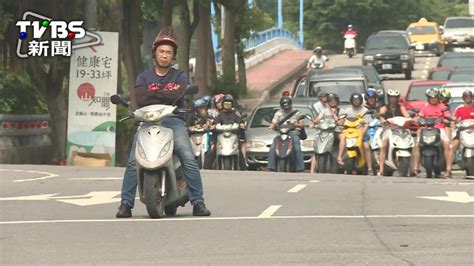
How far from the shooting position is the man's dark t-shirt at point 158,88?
12.6 metres

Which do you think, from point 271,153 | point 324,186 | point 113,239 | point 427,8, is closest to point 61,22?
point 271,153

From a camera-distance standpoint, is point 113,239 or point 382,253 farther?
point 113,239

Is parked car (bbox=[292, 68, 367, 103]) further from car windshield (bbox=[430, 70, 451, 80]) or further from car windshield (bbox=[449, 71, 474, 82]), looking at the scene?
car windshield (bbox=[430, 70, 451, 80])

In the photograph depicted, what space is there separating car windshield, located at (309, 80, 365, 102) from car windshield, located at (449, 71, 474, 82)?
5.81 metres

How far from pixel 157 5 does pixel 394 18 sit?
60107mm

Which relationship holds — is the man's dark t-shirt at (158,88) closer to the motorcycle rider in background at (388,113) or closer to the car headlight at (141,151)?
the car headlight at (141,151)

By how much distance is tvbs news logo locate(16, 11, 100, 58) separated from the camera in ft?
84.6

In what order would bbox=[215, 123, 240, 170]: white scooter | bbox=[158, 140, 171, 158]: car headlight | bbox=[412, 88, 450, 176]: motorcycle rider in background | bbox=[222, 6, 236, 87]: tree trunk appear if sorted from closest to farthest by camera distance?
1. bbox=[158, 140, 171, 158]: car headlight
2. bbox=[412, 88, 450, 176]: motorcycle rider in background
3. bbox=[215, 123, 240, 170]: white scooter
4. bbox=[222, 6, 236, 87]: tree trunk

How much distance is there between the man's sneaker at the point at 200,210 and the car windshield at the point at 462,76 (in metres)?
22.4

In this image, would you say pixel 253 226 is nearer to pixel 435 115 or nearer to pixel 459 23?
pixel 435 115

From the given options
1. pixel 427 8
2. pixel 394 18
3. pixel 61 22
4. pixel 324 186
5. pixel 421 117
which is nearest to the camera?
pixel 324 186

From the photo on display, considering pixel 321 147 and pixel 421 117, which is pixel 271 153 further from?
pixel 421 117

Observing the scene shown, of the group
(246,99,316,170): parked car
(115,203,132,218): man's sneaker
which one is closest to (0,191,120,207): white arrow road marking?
(115,203,132,218): man's sneaker

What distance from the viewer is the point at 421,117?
855 inches
